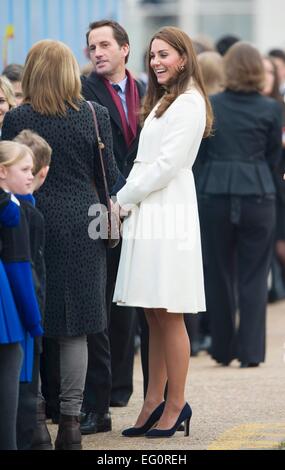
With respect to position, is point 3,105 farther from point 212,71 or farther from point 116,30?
point 212,71

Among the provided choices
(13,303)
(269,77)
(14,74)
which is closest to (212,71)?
(269,77)

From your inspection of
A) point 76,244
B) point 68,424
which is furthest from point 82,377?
point 76,244

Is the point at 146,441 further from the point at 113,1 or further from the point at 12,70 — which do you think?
the point at 113,1

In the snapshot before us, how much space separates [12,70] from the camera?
815 cm

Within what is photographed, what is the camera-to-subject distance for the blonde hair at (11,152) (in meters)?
5.89

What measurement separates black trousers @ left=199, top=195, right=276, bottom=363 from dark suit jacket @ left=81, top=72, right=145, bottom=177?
83.3 inches

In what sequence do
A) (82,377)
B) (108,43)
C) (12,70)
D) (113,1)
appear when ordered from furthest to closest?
(113,1), (12,70), (108,43), (82,377)

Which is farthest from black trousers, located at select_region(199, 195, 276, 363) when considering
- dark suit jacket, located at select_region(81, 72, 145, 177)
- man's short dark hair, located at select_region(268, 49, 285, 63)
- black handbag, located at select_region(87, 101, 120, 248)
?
man's short dark hair, located at select_region(268, 49, 285, 63)

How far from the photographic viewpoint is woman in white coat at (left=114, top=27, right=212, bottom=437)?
22.2 feet

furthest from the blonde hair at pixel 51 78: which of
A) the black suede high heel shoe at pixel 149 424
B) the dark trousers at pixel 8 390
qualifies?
the black suede high heel shoe at pixel 149 424

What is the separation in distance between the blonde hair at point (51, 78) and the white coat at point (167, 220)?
1.80 feet

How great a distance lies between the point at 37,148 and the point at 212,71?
172 inches
